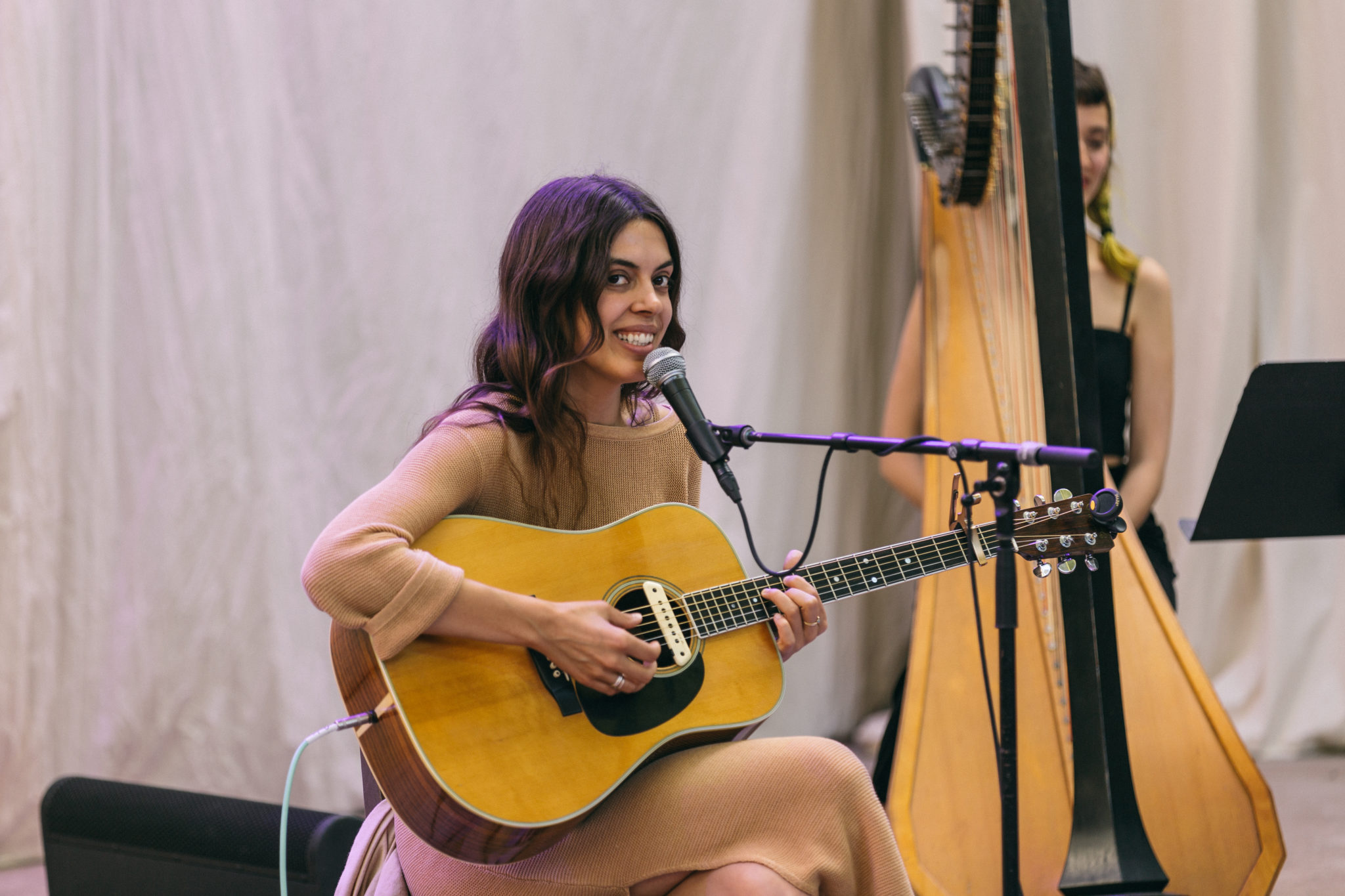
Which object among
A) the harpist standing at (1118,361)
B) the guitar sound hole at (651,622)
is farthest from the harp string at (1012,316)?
the guitar sound hole at (651,622)

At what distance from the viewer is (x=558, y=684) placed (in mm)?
1389

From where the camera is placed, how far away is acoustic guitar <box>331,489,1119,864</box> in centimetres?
129

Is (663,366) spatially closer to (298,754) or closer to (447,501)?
(447,501)

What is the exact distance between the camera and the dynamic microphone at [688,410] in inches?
54.2

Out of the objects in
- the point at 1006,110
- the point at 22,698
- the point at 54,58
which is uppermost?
the point at 54,58

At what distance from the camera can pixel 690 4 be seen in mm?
3064

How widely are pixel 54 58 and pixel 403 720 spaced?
6.34ft

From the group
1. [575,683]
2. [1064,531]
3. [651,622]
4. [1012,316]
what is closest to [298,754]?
[575,683]

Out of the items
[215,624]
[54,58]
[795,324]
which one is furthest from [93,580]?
[795,324]

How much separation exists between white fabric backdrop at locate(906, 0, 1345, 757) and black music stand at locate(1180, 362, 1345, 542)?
175 centimetres

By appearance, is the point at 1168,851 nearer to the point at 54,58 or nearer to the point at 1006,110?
the point at 1006,110

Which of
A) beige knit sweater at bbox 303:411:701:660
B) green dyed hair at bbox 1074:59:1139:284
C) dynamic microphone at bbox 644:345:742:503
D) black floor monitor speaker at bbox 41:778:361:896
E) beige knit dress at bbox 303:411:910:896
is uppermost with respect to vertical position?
green dyed hair at bbox 1074:59:1139:284

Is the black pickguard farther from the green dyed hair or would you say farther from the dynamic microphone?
the green dyed hair

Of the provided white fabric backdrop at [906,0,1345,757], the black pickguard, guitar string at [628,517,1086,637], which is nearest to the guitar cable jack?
the black pickguard
